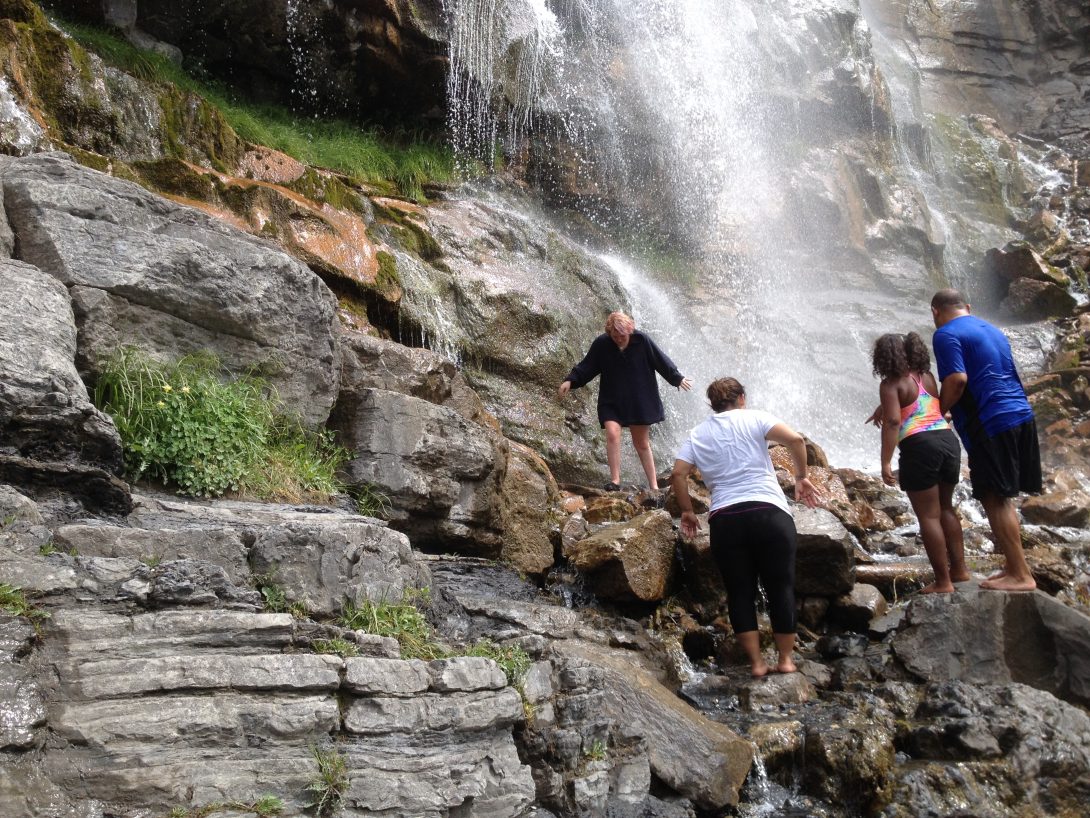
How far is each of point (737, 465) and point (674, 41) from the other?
14847mm

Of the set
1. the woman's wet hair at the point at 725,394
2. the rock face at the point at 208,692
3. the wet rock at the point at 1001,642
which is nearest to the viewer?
the rock face at the point at 208,692

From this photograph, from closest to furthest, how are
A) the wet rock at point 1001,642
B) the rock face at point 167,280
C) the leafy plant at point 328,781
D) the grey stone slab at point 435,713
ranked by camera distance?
the leafy plant at point 328,781 → the grey stone slab at point 435,713 → the rock face at point 167,280 → the wet rock at point 1001,642

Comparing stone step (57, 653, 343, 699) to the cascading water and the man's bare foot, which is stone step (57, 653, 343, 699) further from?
the cascading water

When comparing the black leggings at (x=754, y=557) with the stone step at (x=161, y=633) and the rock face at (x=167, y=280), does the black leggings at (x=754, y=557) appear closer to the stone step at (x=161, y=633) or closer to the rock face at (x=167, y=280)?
the rock face at (x=167, y=280)

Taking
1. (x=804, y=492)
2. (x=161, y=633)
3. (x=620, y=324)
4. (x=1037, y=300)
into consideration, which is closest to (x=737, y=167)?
(x=1037, y=300)

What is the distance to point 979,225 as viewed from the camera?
21.8 m

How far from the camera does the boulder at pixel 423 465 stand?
6.18m

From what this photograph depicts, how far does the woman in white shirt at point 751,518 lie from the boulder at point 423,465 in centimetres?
176

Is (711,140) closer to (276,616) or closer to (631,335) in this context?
(631,335)

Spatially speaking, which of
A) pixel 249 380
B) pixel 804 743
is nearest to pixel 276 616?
pixel 249 380

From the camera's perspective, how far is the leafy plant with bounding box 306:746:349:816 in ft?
10.4

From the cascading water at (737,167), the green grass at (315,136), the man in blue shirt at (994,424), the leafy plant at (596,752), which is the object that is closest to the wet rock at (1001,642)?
the man in blue shirt at (994,424)

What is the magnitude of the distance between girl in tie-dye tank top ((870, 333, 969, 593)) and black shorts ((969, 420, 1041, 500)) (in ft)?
0.69

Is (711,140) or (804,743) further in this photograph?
(711,140)
